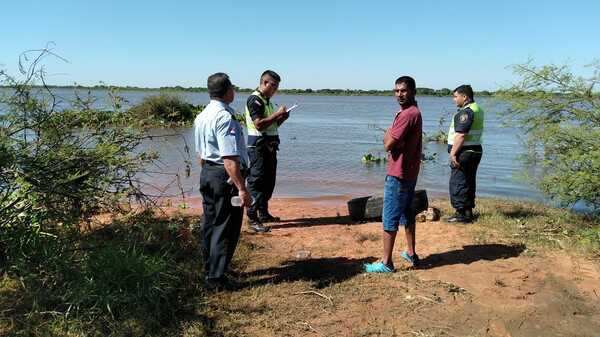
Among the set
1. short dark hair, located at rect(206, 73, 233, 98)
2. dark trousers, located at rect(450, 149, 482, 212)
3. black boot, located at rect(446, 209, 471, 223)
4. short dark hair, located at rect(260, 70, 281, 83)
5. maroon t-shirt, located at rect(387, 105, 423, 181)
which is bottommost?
black boot, located at rect(446, 209, 471, 223)

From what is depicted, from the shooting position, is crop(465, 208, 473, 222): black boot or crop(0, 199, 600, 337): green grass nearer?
crop(0, 199, 600, 337): green grass

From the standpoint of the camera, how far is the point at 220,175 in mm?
4176

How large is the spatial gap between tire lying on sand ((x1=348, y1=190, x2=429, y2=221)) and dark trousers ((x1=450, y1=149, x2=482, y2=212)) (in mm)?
467

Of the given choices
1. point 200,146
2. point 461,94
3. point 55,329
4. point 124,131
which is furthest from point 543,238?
point 55,329

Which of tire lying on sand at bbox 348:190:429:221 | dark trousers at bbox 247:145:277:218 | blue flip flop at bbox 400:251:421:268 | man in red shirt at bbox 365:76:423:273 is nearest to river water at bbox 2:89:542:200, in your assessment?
dark trousers at bbox 247:145:277:218

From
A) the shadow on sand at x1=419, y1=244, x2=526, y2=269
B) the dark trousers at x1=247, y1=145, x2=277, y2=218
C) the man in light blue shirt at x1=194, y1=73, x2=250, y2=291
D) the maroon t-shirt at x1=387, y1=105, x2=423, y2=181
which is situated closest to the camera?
the man in light blue shirt at x1=194, y1=73, x2=250, y2=291

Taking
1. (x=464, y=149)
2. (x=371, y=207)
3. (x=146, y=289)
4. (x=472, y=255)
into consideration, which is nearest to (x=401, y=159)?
(x=472, y=255)

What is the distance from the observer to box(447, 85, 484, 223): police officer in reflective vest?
6.52 m

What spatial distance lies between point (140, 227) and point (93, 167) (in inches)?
39.1

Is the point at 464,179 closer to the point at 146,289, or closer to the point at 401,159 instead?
the point at 401,159

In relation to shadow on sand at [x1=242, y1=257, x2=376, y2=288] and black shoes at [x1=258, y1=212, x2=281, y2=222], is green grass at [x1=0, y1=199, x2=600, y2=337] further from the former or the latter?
black shoes at [x1=258, y1=212, x2=281, y2=222]

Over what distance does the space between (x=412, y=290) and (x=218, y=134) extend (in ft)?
7.49

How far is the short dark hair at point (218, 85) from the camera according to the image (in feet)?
13.6

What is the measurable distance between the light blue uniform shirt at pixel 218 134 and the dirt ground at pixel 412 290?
1.25 metres
